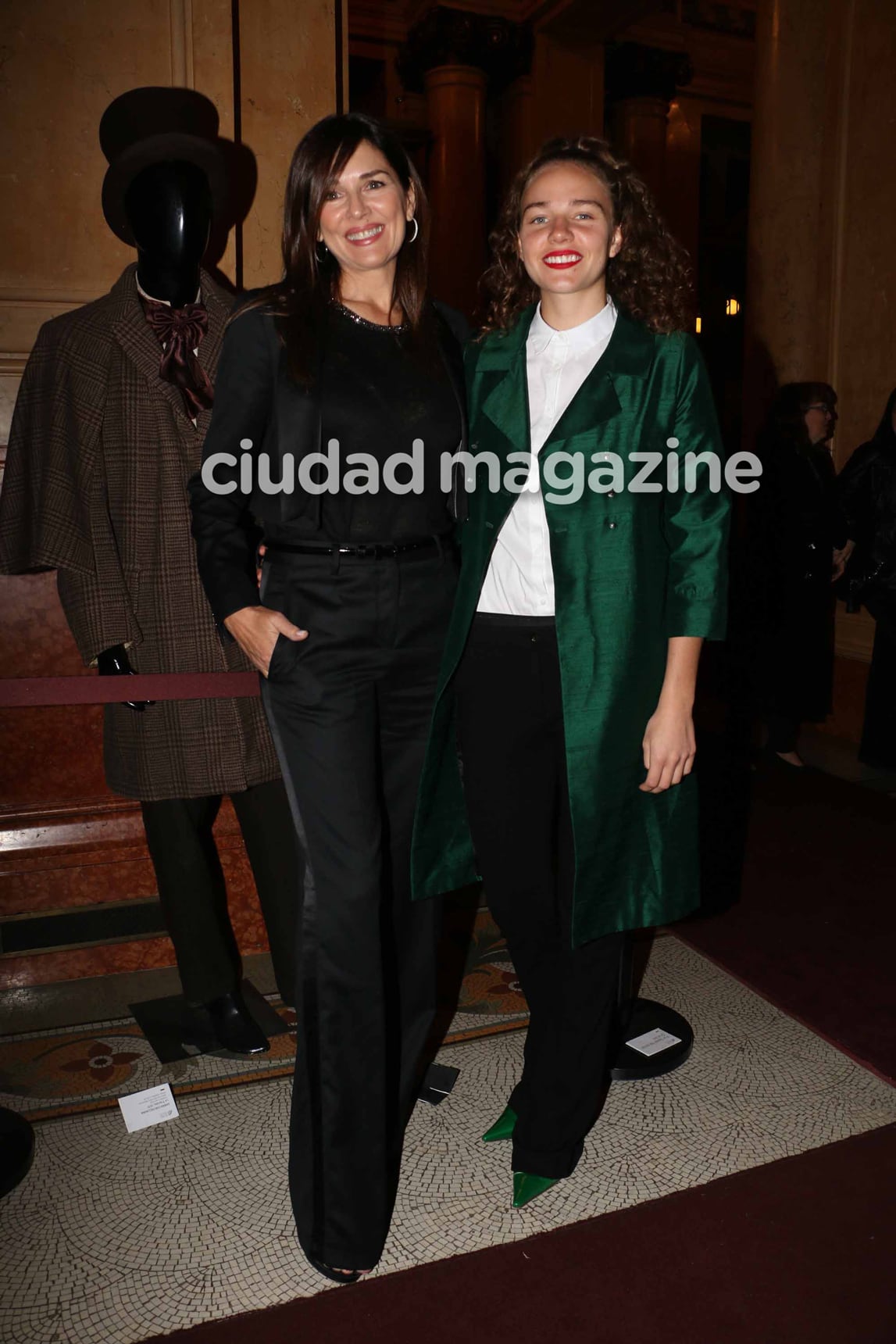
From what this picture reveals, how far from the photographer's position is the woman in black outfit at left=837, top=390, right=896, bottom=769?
178 inches

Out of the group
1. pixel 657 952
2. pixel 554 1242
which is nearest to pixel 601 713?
pixel 554 1242

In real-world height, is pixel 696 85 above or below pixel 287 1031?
above

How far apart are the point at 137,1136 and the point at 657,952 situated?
4.93ft

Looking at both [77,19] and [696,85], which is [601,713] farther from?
[696,85]

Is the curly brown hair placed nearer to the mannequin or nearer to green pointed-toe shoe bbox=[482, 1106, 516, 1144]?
the mannequin

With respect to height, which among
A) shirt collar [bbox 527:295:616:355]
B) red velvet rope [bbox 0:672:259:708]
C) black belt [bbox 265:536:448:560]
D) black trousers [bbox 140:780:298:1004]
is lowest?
black trousers [bbox 140:780:298:1004]

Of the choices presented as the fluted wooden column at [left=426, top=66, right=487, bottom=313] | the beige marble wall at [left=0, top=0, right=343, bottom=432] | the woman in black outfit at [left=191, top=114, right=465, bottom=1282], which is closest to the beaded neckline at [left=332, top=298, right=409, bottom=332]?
the woman in black outfit at [left=191, top=114, right=465, bottom=1282]

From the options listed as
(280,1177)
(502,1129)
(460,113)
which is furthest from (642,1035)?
(460,113)

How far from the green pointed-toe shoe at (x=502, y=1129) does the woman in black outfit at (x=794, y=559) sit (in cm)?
313

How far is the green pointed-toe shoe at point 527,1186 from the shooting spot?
1950 millimetres

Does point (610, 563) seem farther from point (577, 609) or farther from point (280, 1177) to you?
point (280, 1177)

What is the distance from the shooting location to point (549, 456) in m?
1.76

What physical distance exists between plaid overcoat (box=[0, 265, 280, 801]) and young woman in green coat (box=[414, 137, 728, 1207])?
786mm

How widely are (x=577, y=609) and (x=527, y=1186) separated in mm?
1059
